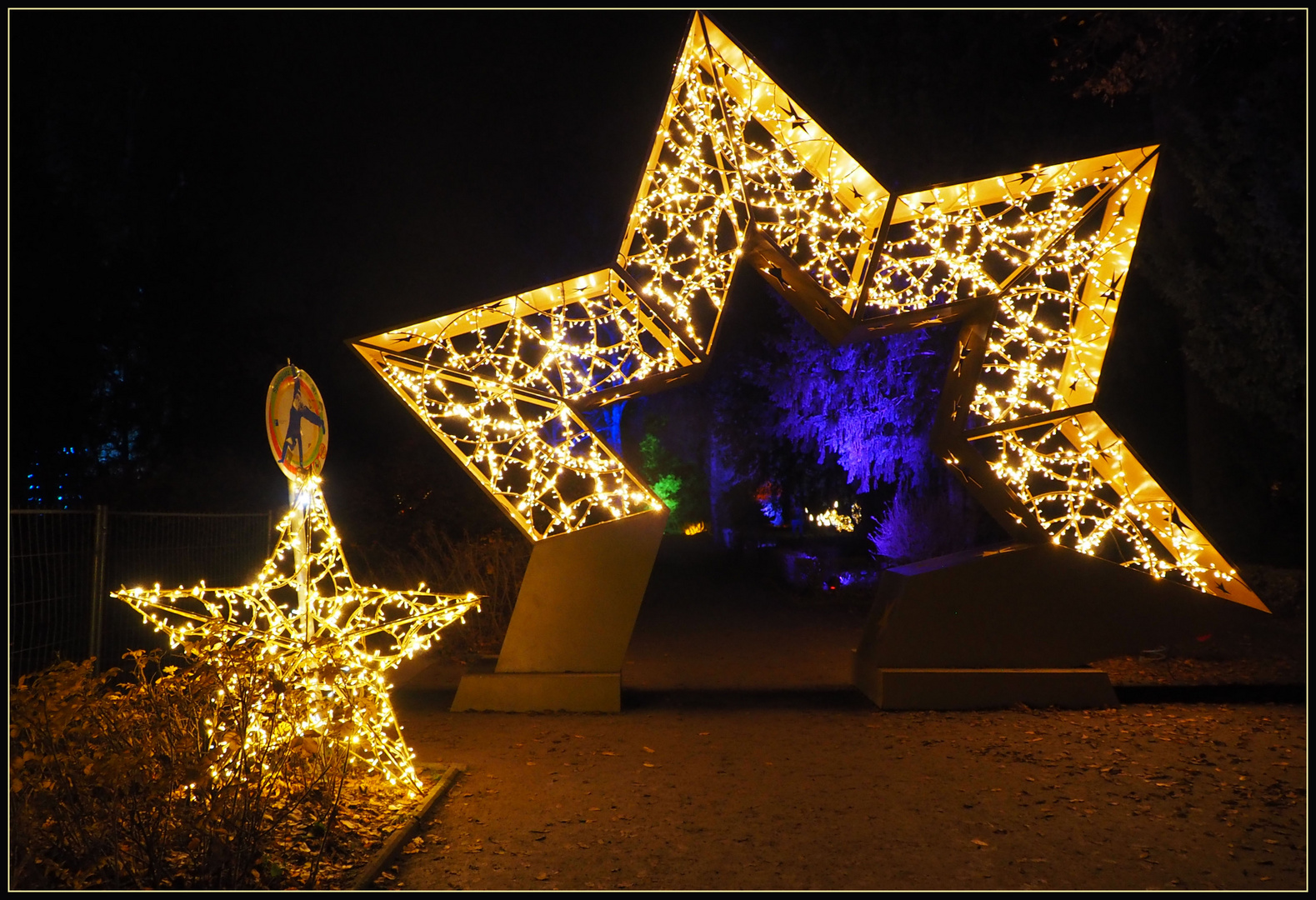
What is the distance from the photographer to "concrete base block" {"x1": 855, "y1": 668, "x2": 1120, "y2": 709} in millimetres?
6938

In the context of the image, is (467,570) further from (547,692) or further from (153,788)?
(153,788)

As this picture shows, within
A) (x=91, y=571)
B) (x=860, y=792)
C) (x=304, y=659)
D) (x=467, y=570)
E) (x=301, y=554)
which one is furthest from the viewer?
(x=467, y=570)

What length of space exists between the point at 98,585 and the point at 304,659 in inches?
146

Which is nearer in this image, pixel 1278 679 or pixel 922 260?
pixel 922 260

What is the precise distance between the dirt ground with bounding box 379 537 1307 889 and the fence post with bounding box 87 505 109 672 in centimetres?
236

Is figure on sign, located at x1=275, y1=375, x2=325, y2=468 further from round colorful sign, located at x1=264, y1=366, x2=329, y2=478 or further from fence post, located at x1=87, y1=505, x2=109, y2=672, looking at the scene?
fence post, located at x1=87, y1=505, x2=109, y2=672

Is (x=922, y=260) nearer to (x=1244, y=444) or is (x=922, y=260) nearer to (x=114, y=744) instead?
(x=114, y=744)

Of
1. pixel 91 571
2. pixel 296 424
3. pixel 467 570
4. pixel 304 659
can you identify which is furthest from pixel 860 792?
pixel 467 570

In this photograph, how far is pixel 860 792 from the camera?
17.0 ft

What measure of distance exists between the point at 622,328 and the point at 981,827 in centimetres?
433

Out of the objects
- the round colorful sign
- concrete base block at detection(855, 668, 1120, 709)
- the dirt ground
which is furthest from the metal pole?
concrete base block at detection(855, 668, 1120, 709)

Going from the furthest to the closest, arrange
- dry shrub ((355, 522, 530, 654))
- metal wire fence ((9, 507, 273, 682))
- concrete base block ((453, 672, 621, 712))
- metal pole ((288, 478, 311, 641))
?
dry shrub ((355, 522, 530, 654)) → concrete base block ((453, 672, 621, 712)) → metal wire fence ((9, 507, 273, 682)) → metal pole ((288, 478, 311, 641))

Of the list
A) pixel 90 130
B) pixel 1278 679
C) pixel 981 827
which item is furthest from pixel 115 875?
pixel 90 130

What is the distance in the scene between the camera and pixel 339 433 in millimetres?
17719
